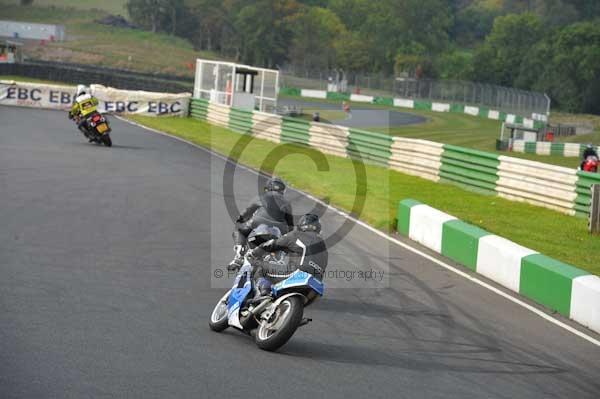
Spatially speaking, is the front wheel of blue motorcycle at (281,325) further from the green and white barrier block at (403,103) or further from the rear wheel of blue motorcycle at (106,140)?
the green and white barrier block at (403,103)

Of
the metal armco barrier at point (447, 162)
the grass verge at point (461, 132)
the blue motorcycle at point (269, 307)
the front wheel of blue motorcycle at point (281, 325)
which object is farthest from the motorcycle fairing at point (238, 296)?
the grass verge at point (461, 132)

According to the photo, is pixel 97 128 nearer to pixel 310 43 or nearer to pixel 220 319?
pixel 220 319

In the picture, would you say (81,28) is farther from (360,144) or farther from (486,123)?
(360,144)

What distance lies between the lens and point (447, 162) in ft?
77.7

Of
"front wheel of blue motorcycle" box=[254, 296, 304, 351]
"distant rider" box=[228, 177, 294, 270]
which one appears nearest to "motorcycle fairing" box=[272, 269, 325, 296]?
"front wheel of blue motorcycle" box=[254, 296, 304, 351]

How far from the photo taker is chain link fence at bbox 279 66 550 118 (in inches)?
2731

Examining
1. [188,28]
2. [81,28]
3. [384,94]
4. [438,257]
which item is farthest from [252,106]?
[188,28]

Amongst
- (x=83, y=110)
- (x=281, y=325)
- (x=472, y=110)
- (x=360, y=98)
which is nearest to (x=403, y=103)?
(x=360, y=98)

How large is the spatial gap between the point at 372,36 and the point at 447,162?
110 meters

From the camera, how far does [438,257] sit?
46.3 feet

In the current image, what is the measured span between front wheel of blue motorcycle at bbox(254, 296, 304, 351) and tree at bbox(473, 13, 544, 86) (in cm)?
9708

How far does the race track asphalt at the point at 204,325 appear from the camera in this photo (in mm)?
7238

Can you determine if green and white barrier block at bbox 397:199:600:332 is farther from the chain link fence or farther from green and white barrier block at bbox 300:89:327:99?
green and white barrier block at bbox 300:89:327:99

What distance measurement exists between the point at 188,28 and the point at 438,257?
387 ft
